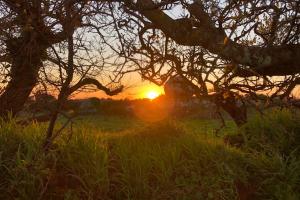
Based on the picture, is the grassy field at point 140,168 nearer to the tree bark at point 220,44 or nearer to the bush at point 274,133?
the bush at point 274,133

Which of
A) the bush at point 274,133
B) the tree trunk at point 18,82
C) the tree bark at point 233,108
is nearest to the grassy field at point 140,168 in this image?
the bush at point 274,133

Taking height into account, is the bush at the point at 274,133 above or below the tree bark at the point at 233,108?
below

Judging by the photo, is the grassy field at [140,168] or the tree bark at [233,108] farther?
the tree bark at [233,108]

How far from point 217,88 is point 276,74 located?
1.28 meters

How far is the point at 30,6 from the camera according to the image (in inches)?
388

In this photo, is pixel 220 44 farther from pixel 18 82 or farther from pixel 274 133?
pixel 18 82

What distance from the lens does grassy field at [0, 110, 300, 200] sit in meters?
8.08

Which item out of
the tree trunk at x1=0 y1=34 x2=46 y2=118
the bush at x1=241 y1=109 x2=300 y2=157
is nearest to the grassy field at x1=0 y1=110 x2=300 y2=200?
the bush at x1=241 y1=109 x2=300 y2=157

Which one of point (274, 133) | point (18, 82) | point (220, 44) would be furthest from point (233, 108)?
point (18, 82)

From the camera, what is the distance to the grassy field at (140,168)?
808 cm

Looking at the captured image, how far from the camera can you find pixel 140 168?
851 cm

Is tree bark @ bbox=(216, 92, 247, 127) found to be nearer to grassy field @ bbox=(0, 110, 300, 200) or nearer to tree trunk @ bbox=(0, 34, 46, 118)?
grassy field @ bbox=(0, 110, 300, 200)

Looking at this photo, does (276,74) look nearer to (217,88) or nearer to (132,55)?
(217,88)

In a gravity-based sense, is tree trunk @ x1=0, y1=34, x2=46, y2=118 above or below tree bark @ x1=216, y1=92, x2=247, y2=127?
above
